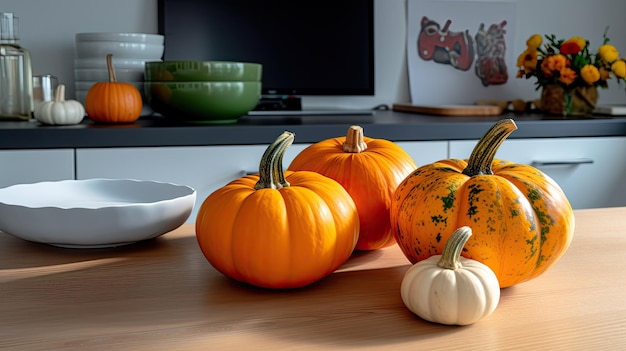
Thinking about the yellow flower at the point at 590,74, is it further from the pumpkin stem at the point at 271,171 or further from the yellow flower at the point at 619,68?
the pumpkin stem at the point at 271,171

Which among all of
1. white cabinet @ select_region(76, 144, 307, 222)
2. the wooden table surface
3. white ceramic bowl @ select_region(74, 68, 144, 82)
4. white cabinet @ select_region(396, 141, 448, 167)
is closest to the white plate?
the wooden table surface

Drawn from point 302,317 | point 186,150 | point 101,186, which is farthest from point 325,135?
point 302,317

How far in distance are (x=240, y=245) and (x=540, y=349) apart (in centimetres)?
30

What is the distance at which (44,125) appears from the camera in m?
2.11

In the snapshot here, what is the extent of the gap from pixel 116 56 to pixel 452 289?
1.94 metres

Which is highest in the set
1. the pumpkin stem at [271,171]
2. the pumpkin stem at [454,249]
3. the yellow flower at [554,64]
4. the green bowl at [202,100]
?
the yellow flower at [554,64]

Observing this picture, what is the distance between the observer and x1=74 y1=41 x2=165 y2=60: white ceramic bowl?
7.70 ft

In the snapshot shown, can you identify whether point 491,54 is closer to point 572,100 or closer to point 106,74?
point 572,100

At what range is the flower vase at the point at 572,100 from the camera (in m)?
2.62

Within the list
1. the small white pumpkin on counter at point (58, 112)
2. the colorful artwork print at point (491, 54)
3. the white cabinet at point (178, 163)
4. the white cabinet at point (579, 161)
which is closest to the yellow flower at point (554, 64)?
the white cabinet at point (579, 161)

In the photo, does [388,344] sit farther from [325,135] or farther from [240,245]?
[325,135]

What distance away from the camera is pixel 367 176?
86 cm

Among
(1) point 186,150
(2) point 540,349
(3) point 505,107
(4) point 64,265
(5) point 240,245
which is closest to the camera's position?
(2) point 540,349

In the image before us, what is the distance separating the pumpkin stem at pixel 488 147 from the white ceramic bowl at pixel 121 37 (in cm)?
179
